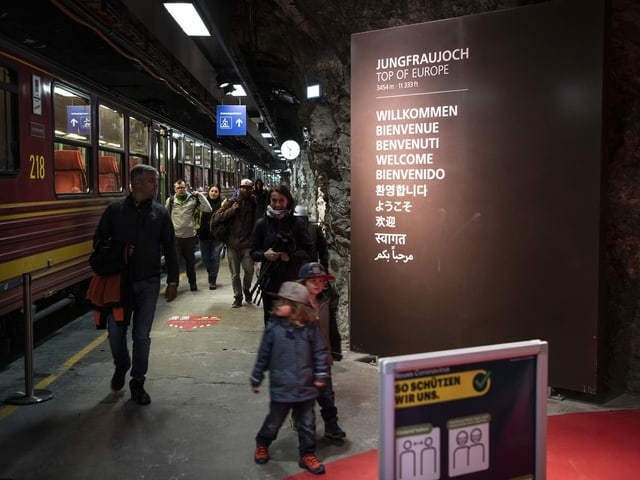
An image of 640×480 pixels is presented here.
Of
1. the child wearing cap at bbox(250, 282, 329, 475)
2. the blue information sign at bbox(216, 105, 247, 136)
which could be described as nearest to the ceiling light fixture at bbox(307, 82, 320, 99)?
the child wearing cap at bbox(250, 282, 329, 475)

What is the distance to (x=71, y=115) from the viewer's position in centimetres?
746

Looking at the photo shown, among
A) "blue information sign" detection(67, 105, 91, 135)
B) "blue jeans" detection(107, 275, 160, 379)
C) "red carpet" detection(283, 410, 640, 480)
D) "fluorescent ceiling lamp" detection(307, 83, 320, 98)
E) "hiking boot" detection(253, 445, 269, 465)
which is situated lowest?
"red carpet" detection(283, 410, 640, 480)

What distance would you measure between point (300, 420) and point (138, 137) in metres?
7.42

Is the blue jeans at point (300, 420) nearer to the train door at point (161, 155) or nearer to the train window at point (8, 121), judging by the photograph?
the train window at point (8, 121)

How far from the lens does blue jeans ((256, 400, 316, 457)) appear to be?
12.1ft

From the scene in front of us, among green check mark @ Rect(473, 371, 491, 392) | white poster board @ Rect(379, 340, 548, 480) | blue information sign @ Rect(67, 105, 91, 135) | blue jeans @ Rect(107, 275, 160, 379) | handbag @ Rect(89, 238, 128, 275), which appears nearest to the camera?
white poster board @ Rect(379, 340, 548, 480)

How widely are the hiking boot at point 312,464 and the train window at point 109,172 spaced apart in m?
5.70

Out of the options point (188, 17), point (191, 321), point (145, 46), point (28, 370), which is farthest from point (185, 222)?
point (28, 370)

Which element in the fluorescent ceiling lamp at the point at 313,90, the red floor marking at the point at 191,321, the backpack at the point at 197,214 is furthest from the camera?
the backpack at the point at 197,214

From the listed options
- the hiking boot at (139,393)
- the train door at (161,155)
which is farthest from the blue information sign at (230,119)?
the hiking boot at (139,393)

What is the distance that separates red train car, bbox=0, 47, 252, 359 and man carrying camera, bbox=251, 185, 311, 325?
8.07 ft

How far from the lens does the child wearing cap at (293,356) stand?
3.60 m

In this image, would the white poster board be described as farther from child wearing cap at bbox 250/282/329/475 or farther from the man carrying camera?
the man carrying camera

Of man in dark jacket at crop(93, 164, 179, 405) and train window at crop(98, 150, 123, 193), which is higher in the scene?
train window at crop(98, 150, 123, 193)
